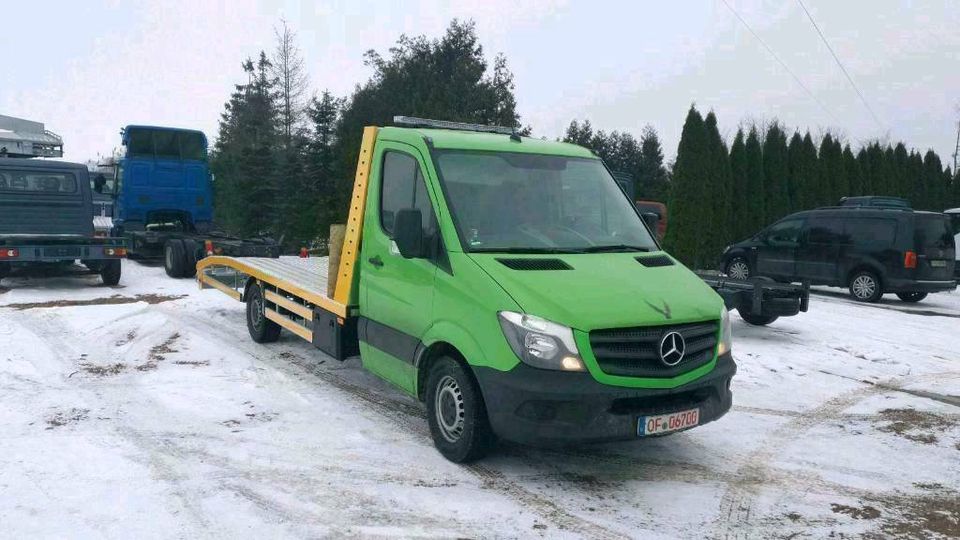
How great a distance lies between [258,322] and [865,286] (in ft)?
40.2

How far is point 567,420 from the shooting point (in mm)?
4527

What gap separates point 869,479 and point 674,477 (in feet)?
4.48

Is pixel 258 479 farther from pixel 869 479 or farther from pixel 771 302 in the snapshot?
pixel 771 302

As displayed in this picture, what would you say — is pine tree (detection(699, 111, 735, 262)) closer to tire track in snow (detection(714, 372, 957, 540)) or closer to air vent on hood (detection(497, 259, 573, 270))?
tire track in snow (detection(714, 372, 957, 540))

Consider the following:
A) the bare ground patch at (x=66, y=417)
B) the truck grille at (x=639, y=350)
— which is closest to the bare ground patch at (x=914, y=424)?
the truck grille at (x=639, y=350)

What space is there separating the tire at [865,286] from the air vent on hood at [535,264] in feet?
40.6

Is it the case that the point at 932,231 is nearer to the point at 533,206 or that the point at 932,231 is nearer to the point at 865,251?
the point at 865,251

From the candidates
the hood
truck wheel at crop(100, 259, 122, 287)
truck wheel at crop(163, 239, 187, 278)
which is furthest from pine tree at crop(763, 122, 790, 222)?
the hood

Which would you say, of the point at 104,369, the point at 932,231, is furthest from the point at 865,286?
the point at 104,369

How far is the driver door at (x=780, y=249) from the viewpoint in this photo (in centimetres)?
1647

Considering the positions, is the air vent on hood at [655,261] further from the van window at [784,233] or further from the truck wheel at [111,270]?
the van window at [784,233]

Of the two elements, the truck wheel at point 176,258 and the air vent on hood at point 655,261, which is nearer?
the air vent on hood at point 655,261

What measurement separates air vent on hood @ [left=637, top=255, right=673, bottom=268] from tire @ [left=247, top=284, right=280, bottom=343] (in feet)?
16.1

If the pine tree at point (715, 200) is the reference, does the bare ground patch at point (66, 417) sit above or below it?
below
